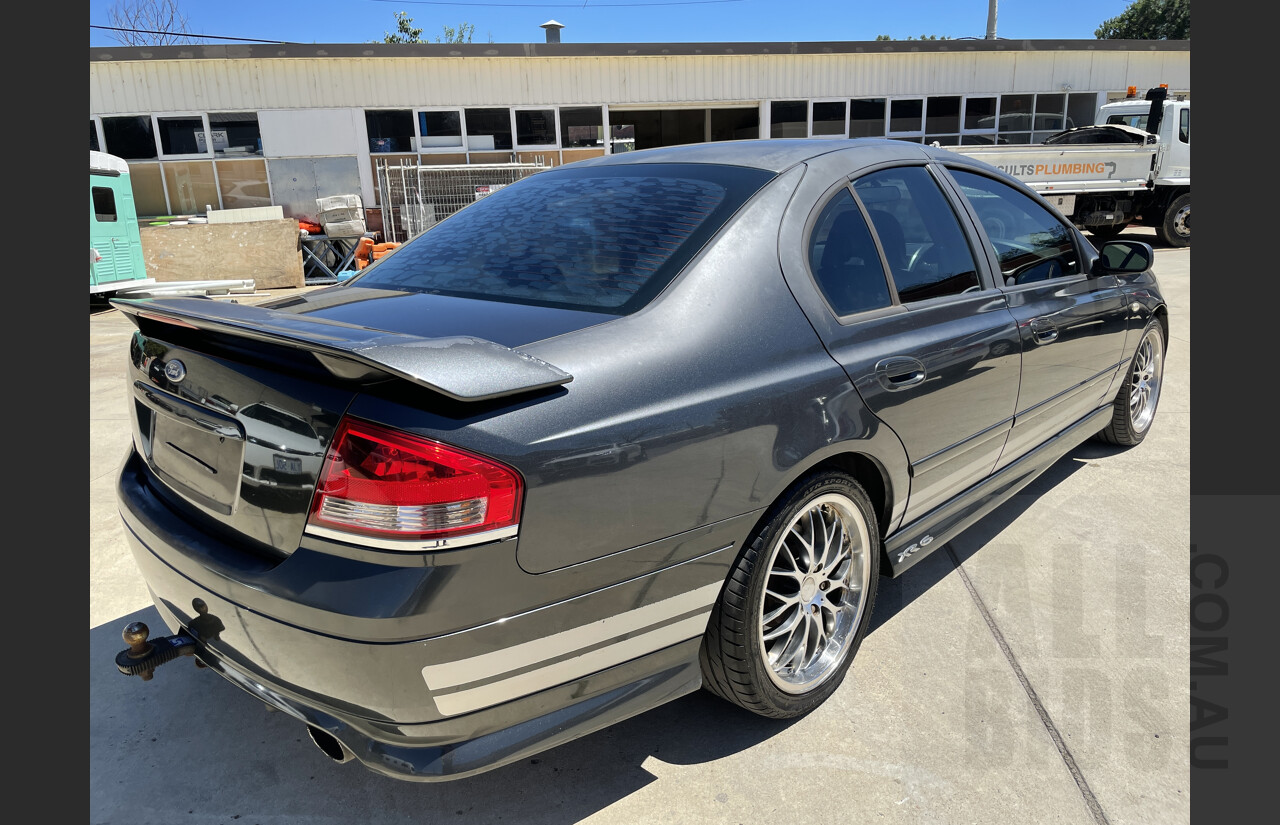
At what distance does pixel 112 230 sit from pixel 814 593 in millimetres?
12293

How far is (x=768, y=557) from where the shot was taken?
2.05 meters

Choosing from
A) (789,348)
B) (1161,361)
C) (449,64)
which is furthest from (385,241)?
(789,348)

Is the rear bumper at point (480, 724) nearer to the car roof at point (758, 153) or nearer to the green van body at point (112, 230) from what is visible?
the car roof at point (758, 153)

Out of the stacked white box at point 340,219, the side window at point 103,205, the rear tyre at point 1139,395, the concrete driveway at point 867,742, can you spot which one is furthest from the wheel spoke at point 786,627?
the stacked white box at point 340,219

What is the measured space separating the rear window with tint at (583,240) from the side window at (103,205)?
35.1 feet

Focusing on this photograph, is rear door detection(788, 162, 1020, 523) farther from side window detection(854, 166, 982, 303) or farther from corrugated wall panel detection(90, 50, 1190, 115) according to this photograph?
corrugated wall panel detection(90, 50, 1190, 115)

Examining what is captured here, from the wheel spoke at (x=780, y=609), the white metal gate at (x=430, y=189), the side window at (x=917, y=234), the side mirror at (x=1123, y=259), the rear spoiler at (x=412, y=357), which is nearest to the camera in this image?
the rear spoiler at (x=412, y=357)

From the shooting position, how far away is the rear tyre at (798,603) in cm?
203

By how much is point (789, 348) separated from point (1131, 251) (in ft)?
8.42

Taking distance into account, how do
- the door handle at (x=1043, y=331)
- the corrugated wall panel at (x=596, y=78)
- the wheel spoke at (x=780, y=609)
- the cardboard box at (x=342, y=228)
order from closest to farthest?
the wheel spoke at (x=780, y=609) → the door handle at (x=1043, y=331) → the cardboard box at (x=342, y=228) → the corrugated wall panel at (x=596, y=78)

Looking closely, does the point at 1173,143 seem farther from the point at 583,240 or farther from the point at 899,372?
the point at 583,240

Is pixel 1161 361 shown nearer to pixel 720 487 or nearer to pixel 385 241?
pixel 720 487

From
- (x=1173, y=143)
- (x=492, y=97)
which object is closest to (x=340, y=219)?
(x=492, y=97)
